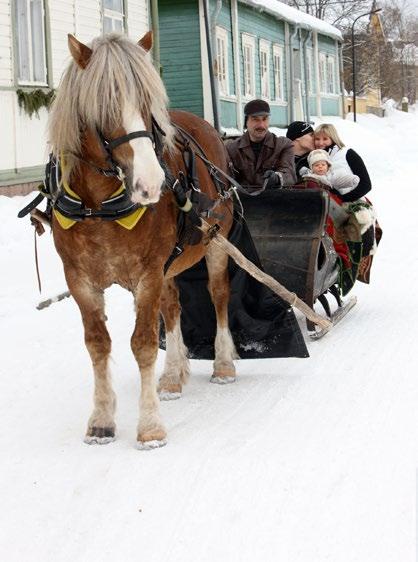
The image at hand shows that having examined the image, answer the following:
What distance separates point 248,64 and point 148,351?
2081cm

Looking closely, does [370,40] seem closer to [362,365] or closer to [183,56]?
[183,56]

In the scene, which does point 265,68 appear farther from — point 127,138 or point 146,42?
point 127,138

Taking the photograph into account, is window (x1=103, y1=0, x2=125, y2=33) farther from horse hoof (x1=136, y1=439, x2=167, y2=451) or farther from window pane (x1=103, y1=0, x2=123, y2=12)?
horse hoof (x1=136, y1=439, x2=167, y2=451)

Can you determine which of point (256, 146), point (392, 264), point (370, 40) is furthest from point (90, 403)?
point (370, 40)

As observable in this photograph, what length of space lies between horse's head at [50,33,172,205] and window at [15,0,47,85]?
28.9 feet

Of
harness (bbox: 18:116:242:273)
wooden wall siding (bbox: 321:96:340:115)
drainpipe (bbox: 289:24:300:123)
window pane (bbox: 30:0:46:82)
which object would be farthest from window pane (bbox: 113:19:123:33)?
wooden wall siding (bbox: 321:96:340:115)

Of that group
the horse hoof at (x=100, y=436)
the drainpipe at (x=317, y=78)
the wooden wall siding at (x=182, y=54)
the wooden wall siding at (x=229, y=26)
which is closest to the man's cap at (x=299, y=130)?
the horse hoof at (x=100, y=436)

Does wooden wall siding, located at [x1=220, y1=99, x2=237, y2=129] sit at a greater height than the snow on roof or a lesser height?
lesser

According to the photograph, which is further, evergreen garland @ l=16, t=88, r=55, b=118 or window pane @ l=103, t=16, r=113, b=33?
window pane @ l=103, t=16, r=113, b=33

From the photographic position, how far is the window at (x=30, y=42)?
12.4 meters

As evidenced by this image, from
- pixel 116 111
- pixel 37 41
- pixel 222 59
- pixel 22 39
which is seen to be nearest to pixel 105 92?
pixel 116 111

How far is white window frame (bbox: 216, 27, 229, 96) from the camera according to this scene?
70.3 feet

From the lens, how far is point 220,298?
564cm

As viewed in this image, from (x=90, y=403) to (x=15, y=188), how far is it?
753cm
